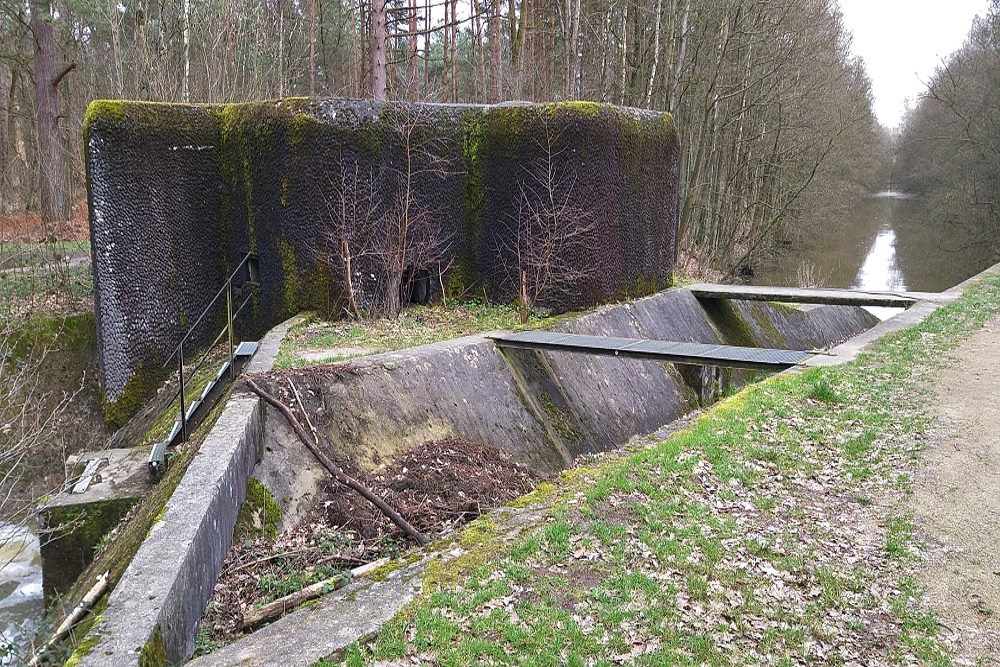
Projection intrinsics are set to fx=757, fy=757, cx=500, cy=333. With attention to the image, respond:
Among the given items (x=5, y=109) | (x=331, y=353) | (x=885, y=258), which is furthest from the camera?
(x=885, y=258)

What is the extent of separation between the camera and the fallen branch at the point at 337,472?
6.45 meters

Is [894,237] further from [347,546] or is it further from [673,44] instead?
[347,546]

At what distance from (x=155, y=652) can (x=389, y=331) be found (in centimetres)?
753

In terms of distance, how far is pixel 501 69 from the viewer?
20.7 meters

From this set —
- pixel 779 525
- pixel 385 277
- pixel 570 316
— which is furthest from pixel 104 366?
pixel 779 525

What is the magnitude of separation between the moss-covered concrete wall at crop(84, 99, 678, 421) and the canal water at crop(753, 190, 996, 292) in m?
16.5

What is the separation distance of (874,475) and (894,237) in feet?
147

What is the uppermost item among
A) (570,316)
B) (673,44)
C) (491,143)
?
(673,44)

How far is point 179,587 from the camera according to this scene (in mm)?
4613

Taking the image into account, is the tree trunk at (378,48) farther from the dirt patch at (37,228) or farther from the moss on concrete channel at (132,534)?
the moss on concrete channel at (132,534)

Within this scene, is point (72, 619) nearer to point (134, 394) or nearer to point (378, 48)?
point (134, 394)

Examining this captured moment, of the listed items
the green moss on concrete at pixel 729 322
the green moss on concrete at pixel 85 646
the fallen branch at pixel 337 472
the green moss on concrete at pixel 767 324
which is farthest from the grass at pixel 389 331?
the green moss on concrete at pixel 767 324

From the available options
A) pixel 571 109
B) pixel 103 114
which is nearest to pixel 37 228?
pixel 103 114

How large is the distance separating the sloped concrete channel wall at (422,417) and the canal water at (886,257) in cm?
1588
